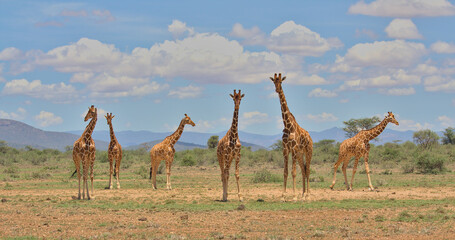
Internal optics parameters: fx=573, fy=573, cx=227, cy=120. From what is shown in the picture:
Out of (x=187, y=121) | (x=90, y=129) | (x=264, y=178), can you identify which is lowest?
(x=264, y=178)

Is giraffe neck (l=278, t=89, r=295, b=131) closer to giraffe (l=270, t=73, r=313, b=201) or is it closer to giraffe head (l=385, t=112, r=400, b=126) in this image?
giraffe (l=270, t=73, r=313, b=201)

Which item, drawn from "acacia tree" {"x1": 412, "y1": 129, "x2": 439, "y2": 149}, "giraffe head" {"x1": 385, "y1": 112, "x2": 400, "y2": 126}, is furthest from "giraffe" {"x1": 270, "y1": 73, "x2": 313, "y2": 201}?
"acacia tree" {"x1": 412, "y1": 129, "x2": 439, "y2": 149}

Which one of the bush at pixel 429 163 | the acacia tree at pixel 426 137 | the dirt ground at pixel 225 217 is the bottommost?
the dirt ground at pixel 225 217

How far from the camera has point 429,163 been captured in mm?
33031

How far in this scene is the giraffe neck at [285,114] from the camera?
1869 cm

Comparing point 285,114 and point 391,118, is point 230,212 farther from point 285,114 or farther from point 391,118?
point 391,118

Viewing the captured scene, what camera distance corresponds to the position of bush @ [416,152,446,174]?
32969 millimetres

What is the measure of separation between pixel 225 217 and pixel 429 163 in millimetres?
20829

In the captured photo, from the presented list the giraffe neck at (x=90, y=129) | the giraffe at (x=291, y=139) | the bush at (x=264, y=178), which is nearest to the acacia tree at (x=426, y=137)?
the bush at (x=264, y=178)

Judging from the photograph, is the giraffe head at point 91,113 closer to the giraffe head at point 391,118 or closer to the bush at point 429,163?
the giraffe head at point 391,118

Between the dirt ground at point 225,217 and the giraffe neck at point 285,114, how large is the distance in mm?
2521

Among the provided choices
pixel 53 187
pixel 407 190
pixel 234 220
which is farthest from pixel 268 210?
pixel 53 187

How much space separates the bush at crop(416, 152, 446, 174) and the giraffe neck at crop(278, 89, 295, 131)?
16.9 m

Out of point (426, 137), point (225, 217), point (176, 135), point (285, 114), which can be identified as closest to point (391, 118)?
point (285, 114)
